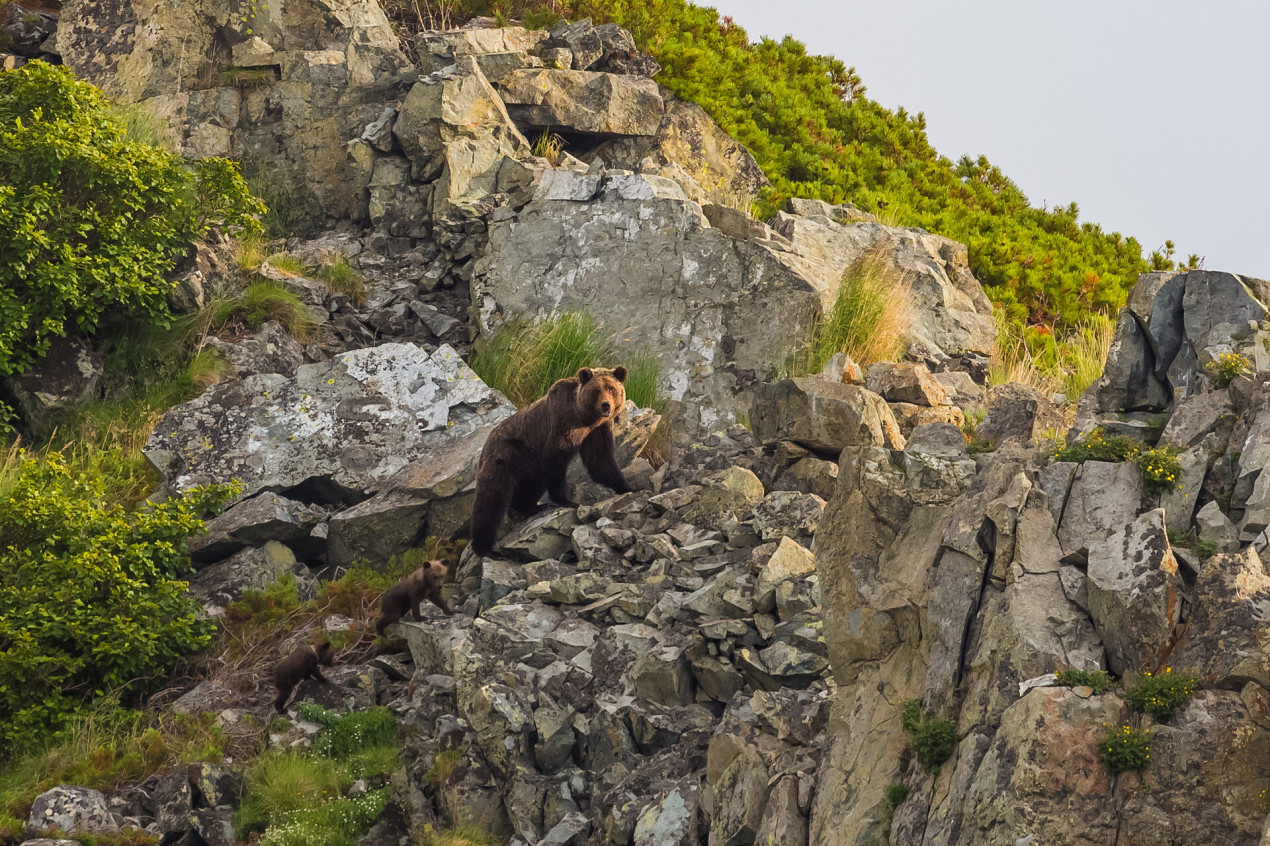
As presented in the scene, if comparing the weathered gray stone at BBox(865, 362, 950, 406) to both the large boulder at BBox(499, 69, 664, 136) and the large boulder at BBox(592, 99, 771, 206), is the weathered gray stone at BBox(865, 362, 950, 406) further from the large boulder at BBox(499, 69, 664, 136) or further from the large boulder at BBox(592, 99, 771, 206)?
the large boulder at BBox(499, 69, 664, 136)

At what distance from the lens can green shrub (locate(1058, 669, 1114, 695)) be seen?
5.28 m

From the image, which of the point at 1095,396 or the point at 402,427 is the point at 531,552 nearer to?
the point at 402,427

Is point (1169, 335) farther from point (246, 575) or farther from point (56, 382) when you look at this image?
point (56, 382)

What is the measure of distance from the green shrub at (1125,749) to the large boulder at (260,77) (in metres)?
14.2

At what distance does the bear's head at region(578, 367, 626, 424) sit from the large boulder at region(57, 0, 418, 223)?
25.1 ft

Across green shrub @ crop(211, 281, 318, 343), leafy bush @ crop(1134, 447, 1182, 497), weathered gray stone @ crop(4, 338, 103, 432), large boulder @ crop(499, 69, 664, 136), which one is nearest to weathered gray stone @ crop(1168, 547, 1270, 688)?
leafy bush @ crop(1134, 447, 1182, 497)

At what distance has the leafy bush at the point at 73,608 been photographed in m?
9.23

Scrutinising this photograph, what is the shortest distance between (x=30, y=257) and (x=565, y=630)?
810 cm

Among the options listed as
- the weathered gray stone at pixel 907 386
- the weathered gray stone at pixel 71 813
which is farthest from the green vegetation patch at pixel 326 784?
the weathered gray stone at pixel 907 386

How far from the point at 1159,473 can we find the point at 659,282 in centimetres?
940

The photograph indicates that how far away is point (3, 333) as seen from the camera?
12.6 m

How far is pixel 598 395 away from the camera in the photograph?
10656mm

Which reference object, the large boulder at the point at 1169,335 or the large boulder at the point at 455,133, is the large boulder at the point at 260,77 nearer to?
the large boulder at the point at 455,133

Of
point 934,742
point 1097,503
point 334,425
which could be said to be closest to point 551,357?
point 334,425
